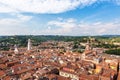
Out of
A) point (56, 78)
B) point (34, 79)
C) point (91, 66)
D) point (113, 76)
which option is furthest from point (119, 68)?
point (34, 79)

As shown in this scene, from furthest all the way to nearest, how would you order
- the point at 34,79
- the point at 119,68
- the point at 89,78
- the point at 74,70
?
1. the point at 119,68
2. the point at 74,70
3. the point at 89,78
4. the point at 34,79

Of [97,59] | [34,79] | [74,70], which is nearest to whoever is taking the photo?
[34,79]

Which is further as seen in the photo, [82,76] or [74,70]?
[74,70]

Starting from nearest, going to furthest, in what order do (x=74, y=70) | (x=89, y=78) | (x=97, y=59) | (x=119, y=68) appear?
1. (x=89, y=78)
2. (x=74, y=70)
3. (x=119, y=68)
4. (x=97, y=59)

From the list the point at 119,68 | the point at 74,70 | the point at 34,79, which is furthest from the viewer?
the point at 119,68

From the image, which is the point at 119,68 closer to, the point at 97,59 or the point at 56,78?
the point at 97,59

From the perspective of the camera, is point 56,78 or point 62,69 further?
point 62,69

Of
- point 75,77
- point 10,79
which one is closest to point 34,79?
point 10,79

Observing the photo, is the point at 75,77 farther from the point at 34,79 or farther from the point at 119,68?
the point at 119,68

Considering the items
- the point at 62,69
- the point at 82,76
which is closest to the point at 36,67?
the point at 62,69
